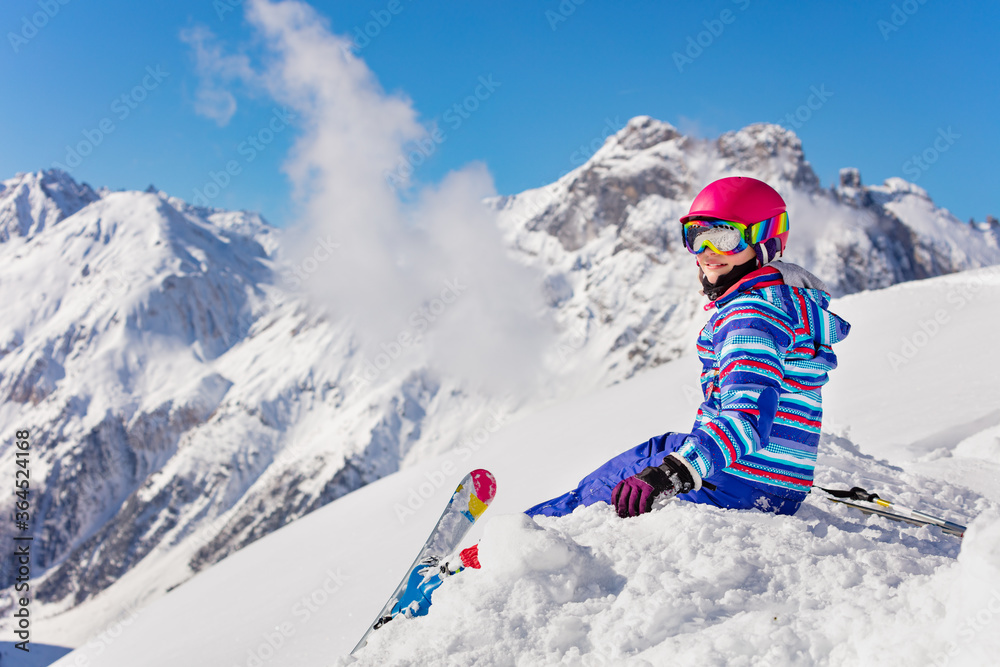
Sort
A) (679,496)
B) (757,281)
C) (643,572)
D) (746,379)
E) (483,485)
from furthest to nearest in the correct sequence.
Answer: (483,485) < (679,496) < (757,281) < (746,379) < (643,572)

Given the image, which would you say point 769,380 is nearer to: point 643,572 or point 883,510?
point 643,572

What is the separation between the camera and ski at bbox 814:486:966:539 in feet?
9.78

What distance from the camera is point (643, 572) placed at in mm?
2369

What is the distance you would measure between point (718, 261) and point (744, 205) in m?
0.33

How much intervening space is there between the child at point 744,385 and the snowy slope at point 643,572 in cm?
19

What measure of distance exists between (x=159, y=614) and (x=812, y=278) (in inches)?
252

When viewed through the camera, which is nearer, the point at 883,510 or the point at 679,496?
the point at 679,496

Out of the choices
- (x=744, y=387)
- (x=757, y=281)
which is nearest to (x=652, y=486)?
(x=744, y=387)

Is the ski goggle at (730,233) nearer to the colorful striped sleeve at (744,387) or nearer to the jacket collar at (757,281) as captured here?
the jacket collar at (757,281)

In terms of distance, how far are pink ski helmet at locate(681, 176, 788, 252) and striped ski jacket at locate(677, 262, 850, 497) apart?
0.27 m

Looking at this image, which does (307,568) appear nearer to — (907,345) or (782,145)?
(907,345)

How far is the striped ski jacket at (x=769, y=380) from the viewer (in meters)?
2.64

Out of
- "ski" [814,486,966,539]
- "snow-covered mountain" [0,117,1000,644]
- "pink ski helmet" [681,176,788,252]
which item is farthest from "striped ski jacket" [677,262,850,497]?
"snow-covered mountain" [0,117,1000,644]

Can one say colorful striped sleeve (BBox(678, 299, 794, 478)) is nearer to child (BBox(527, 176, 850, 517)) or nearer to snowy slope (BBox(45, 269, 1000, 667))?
child (BBox(527, 176, 850, 517))
